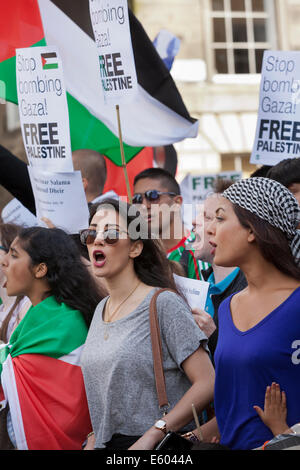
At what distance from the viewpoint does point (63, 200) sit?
16.4 ft

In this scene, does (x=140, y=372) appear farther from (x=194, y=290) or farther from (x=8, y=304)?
(x=8, y=304)

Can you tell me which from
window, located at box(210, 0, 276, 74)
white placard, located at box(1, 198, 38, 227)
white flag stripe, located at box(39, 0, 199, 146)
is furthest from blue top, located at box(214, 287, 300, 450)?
window, located at box(210, 0, 276, 74)

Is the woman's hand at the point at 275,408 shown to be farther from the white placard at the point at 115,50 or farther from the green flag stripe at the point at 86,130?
the green flag stripe at the point at 86,130

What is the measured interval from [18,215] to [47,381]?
172cm

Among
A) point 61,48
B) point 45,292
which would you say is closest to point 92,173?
point 61,48

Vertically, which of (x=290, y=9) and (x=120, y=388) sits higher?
(x=120, y=388)

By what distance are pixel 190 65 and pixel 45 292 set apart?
1165 cm

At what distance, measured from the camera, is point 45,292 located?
173 inches

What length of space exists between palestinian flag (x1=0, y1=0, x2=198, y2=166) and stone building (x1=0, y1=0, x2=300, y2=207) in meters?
8.53

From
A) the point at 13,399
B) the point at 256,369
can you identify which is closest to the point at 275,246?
the point at 256,369

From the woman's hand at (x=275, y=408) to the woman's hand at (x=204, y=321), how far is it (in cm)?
94

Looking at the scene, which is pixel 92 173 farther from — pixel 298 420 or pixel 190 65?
pixel 190 65

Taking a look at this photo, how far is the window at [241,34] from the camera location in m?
16.1
